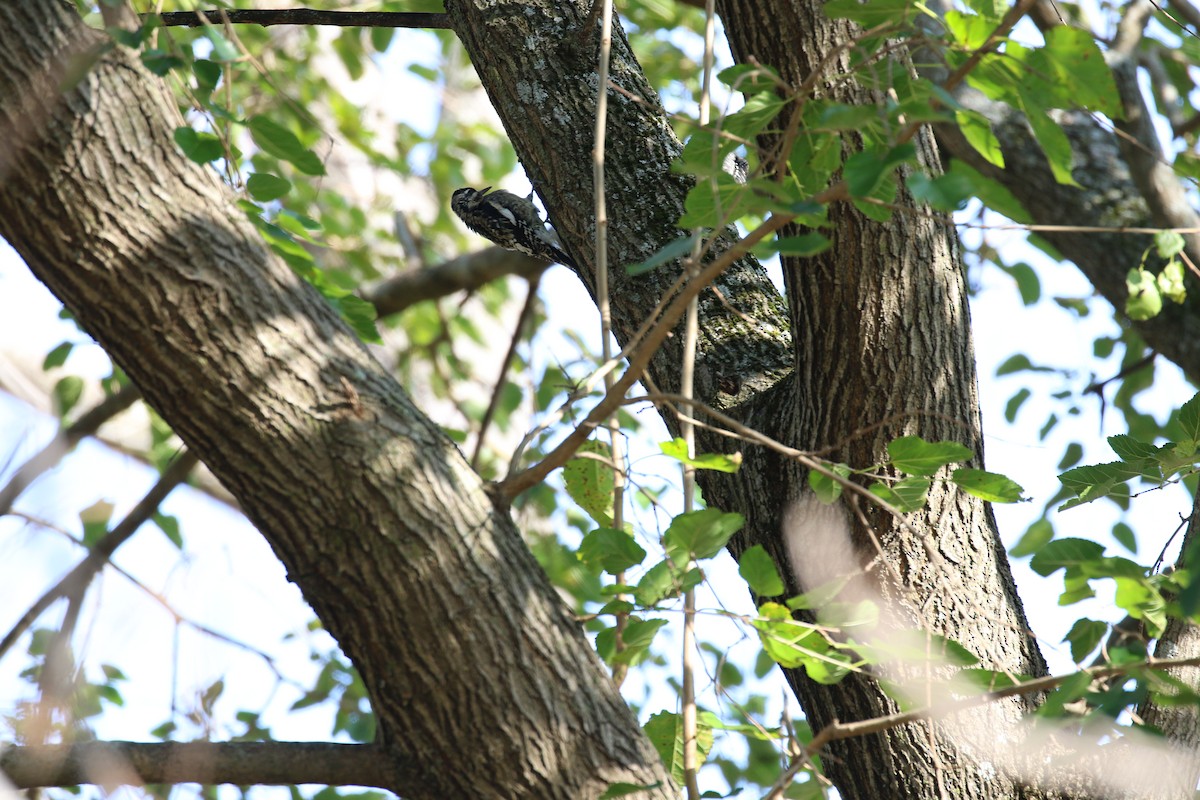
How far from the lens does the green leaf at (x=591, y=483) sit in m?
1.65

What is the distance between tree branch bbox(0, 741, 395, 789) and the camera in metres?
1.40

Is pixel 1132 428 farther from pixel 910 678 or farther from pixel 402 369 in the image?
pixel 402 369

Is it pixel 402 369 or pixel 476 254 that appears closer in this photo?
pixel 476 254

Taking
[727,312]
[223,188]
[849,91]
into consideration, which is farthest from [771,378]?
[223,188]

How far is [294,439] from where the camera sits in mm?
1258

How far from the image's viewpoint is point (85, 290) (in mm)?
1253

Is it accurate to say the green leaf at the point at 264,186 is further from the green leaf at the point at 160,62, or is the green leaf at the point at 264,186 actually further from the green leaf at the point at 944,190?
the green leaf at the point at 944,190

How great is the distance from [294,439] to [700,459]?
52cm

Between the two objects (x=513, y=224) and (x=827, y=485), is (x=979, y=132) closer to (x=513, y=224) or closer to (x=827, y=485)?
(x=827, y=485)

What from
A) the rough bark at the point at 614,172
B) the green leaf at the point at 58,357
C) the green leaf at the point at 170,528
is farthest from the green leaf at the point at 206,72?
the green leaf at the point at 58,357

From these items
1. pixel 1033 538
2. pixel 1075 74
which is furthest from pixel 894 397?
pixel 1033 538

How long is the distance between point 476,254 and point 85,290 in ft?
9.02

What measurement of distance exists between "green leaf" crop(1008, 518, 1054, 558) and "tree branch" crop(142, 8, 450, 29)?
2084 millimetres

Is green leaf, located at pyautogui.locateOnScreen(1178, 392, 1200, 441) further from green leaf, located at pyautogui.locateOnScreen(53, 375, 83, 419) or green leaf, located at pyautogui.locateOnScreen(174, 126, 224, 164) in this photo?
green leaf, located at pyautogui.locateOnScreen(53, 375, 83, 419)
